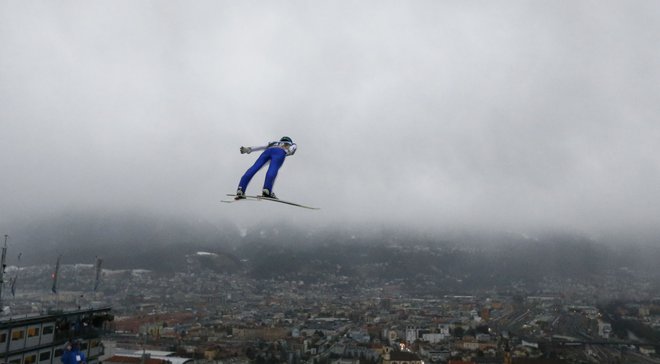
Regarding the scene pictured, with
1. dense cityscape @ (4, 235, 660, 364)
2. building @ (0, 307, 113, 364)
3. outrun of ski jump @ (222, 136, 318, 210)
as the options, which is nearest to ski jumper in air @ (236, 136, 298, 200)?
outrun of ski jump @ (222, 136, 318, 210)

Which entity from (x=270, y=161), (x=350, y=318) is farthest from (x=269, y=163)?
(x=350, y=318)

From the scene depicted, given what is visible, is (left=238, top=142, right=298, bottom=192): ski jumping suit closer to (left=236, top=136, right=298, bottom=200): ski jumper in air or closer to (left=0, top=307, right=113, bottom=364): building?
(left=236, top=136, right=298, bottom=200): ski jumper in air

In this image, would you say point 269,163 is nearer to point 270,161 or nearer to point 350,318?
point 270,161

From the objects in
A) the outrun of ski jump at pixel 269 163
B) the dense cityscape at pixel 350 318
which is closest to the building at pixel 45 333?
the dense cityscape at pixel 350 318

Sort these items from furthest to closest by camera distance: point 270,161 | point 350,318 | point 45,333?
point 350,318 → point 45,333 → point 270,161

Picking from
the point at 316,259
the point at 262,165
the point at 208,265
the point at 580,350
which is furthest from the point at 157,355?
the point at 316,259

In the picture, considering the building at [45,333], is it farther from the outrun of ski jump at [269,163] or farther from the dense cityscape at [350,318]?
the outrun of ski jump at [269,163]

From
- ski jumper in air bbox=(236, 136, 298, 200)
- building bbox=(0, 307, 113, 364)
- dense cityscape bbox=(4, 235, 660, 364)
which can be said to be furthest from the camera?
dense cityscape bbox=(4, 235, 660, 364)
